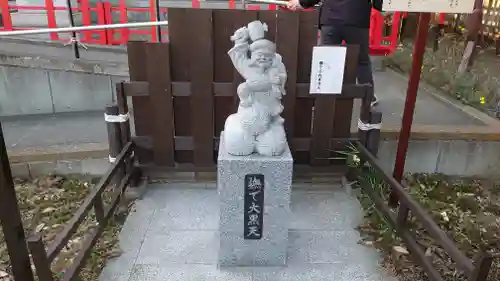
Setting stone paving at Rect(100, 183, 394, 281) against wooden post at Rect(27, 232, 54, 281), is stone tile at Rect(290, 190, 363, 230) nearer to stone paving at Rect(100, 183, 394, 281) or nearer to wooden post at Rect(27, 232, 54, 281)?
stone paving at Rect(100, 183, 394, 281)

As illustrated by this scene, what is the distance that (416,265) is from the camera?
314 cm

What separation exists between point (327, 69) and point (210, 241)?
187cm

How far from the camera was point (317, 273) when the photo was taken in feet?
9.98

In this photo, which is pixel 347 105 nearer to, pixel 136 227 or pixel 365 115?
pixel 365 115

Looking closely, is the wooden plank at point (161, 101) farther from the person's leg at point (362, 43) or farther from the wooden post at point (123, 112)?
the person's leg at point (362, 43)

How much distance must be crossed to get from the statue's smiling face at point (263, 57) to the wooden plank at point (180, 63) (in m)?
1.25

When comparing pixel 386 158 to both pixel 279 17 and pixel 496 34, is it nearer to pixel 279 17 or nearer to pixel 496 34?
pixel 279 17

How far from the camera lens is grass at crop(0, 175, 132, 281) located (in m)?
3.20

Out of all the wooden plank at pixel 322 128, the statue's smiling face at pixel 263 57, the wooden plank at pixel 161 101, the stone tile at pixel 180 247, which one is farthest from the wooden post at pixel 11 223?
the wooden plank at pixel 322 128

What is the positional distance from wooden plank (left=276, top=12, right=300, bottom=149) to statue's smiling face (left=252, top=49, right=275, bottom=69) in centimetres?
108

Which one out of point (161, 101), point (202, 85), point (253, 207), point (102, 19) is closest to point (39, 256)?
point (253, 207)

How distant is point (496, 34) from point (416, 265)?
717 cm

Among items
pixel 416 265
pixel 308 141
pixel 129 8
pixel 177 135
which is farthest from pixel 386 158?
pixel 129 8

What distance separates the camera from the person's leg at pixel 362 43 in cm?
427
